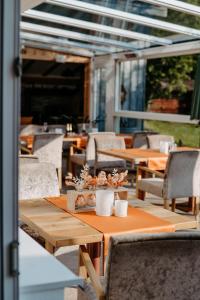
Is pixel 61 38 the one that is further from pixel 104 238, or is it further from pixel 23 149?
pixel 104 238

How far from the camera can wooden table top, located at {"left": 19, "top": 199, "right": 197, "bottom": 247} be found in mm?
2625

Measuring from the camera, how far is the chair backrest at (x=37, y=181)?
3.80 meters

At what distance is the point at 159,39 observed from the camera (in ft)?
29.2

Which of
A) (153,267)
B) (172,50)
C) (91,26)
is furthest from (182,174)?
(172,50)

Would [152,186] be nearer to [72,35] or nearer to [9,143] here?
[9,143]

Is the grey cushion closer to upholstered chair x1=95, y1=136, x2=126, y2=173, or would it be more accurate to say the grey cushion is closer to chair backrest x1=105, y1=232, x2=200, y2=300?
upholstered chair x1=95, y1=136, x2=126, y2=173

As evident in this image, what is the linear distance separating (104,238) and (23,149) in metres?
4.96

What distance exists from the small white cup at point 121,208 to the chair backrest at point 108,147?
3.86 meters

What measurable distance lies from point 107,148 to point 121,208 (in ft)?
12.9

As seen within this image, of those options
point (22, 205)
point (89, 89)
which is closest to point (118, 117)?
point (89, 89)

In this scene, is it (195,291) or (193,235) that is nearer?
(193,235)

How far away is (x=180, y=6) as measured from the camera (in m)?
6.37

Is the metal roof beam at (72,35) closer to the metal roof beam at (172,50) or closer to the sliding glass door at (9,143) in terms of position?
the metal roof beam at (172,50)

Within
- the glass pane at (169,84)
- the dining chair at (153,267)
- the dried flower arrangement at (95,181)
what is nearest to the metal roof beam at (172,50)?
the glass pane at (169,84)
